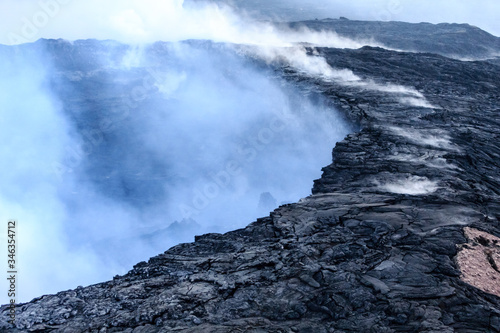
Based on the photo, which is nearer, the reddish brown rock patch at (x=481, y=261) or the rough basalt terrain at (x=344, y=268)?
the rough basalt terrain at (x=344, y=268)

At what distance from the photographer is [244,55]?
5022 centimetres

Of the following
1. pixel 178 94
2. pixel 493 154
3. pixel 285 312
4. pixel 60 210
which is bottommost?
pixel 285 312

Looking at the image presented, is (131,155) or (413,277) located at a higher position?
(131,155)

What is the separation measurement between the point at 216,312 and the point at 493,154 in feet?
70.1

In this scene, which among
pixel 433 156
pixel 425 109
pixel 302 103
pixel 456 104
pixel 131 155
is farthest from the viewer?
pixel 131 155

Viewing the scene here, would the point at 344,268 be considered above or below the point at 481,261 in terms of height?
above

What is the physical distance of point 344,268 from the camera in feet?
46.3

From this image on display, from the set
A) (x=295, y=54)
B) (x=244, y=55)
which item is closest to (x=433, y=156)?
(x=295, y=54)

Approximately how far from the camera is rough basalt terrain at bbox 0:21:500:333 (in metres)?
12.2

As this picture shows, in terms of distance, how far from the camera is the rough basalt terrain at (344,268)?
12188 mm

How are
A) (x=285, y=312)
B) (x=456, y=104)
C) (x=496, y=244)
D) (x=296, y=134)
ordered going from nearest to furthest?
(x=285, y=312) → (x=496, y=244) → (x=456, y=104) → (x=296, y=134)

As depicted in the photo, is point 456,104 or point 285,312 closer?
point 285,312

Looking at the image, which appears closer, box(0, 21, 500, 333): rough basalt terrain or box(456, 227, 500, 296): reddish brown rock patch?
box(0, 21, 500, 333): rough basalt terrain

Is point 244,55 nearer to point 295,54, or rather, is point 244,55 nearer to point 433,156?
point 295,54
